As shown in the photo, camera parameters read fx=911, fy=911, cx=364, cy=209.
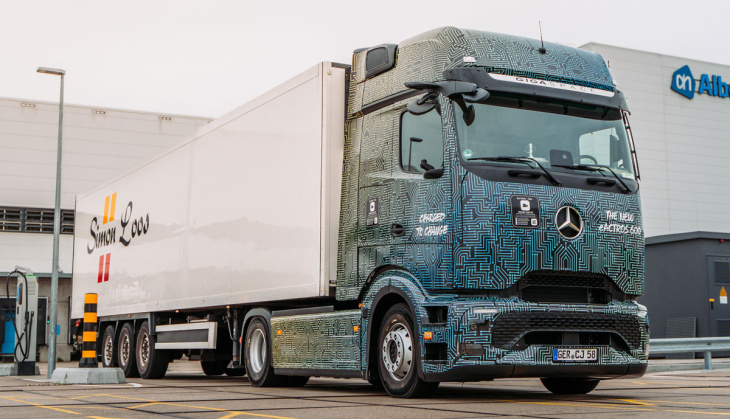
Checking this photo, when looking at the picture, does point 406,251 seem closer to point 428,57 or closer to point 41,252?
point 428,57

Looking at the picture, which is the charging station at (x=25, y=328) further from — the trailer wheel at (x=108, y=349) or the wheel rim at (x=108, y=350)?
the wheel rim at (x=108, y=350)

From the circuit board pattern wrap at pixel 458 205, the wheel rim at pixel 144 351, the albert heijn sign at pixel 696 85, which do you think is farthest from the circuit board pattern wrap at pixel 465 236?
the albert heijn sign at pixel 696 85

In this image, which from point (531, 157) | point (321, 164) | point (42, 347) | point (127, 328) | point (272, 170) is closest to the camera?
→ point (531, 157)

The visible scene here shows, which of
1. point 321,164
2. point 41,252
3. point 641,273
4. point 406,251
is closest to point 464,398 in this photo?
point 406,251

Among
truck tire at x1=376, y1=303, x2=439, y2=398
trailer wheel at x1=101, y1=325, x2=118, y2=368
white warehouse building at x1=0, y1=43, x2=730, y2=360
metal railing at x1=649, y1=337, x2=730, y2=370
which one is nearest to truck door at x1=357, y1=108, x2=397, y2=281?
truck tire at x1=376, y1=303, x2=439, y2=398

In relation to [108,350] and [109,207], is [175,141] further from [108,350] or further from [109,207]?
[108,350]

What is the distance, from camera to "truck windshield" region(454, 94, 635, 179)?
8.53 meters

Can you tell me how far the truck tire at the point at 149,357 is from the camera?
1535 centimetres

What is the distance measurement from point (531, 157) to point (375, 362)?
8.51 ft

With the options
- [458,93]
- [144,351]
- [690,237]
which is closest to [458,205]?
[458,93]

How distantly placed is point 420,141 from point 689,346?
397 inches

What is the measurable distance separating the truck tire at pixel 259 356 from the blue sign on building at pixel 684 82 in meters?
29.0

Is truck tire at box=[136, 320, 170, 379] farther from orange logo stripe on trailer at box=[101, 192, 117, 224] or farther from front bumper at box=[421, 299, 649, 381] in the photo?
front bumper at box=[421, 299, 649, 381]

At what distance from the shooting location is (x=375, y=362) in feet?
30.3
